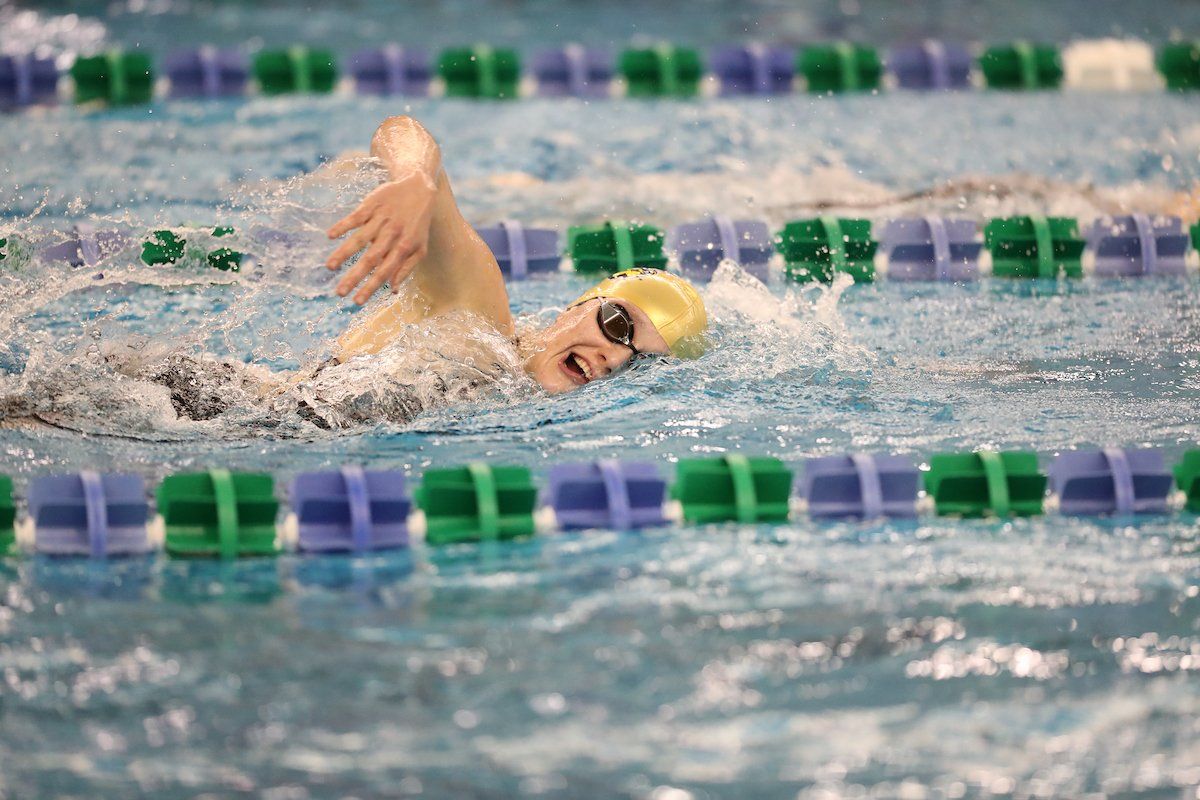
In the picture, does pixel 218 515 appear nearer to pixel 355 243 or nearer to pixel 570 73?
pixel 355 243

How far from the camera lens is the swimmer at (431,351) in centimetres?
304

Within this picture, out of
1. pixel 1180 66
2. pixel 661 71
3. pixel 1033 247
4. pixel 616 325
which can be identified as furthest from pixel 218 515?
pixel 1180 66

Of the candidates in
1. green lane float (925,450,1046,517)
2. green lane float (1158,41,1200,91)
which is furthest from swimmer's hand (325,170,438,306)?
green lane float (1158,41,1200,91)

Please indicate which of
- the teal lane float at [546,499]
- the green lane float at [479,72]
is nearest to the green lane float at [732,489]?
the teal lane float at [546,499]

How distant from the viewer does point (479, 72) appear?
6.30 meters

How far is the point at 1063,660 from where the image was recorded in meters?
2.20

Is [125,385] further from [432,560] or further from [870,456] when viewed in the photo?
[870,456]

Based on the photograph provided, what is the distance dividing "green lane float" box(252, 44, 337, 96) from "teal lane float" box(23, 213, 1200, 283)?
1976 millimetres

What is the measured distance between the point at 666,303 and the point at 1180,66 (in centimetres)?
424

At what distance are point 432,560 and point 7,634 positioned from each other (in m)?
0.68

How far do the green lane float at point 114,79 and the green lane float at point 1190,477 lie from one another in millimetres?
4501

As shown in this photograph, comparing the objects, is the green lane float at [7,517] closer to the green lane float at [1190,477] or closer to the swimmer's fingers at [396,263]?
the swimmer's fingers at [396,263]

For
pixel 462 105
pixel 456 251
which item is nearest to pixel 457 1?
pixel 462 105

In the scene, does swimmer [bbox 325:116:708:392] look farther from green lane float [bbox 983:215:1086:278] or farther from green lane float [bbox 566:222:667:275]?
green lane float [bbox 983:215:1086:278]
